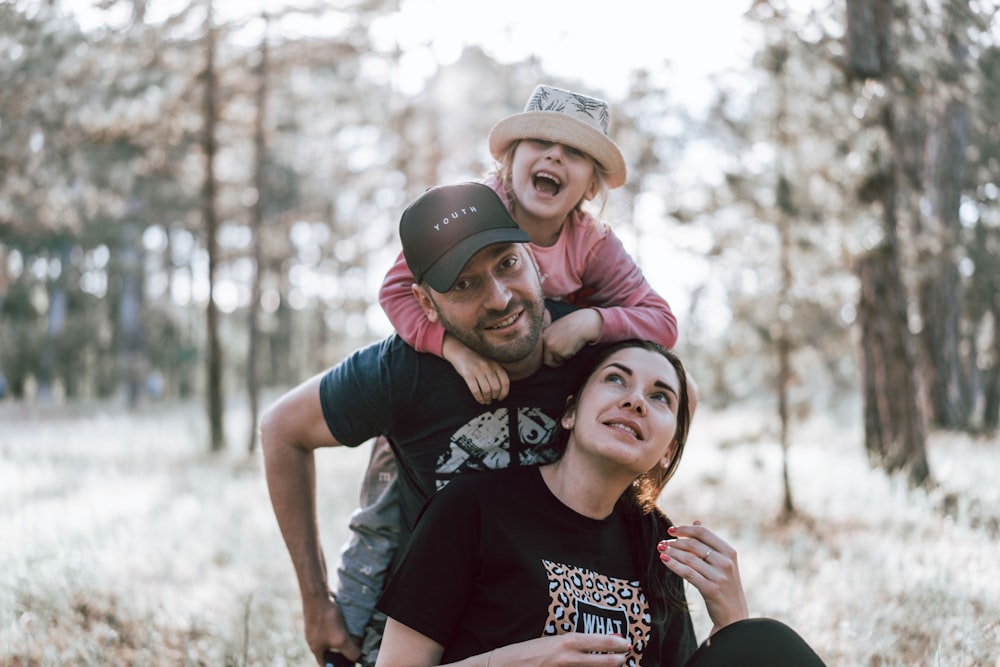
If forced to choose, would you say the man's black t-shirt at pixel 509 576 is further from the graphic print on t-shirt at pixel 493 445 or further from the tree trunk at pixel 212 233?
the tree trunk at pixel 212 233

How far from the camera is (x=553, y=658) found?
226cm

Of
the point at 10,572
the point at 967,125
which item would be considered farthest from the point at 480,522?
the point at 967,125

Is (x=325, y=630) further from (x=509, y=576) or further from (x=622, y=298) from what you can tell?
(x=622, y=298)

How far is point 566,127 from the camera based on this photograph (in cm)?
331

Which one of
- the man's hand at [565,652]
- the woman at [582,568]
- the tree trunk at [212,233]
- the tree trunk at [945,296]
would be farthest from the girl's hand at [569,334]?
the tree trunk at [945,296]

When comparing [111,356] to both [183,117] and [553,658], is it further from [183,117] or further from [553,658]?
[553,658]

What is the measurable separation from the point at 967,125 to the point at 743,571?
13.3m

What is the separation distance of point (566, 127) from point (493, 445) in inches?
51.8

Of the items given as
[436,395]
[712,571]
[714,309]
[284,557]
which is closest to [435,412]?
[436,395]

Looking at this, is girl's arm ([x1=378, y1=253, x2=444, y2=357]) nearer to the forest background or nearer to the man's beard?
the man's beard

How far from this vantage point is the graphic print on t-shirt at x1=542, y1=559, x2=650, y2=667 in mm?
2479

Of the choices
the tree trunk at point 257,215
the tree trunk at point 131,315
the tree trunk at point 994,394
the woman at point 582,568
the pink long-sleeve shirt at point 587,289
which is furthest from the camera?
the tree trunk at point 131,315

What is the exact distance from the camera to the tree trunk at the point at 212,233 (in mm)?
13180

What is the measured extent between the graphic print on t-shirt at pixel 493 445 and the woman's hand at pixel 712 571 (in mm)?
602
